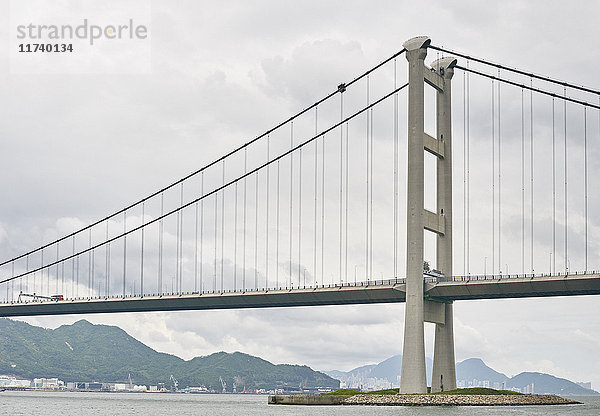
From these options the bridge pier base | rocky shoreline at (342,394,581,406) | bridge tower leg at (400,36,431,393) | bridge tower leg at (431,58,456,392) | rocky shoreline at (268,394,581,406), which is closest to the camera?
rocky shoreline at (342,394,581,406)

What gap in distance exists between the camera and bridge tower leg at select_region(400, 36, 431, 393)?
72.3m

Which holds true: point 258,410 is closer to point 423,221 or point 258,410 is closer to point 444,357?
point 444,357

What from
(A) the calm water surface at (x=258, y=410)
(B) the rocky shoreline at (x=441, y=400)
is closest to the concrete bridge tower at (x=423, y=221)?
(B) the rocky shoreline at (x=441, y=400)

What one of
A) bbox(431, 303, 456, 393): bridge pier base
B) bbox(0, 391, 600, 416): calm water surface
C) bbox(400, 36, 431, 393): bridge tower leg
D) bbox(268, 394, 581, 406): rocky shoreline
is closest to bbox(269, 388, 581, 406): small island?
bbox(268, 394, 581, 406): rocky shoreline

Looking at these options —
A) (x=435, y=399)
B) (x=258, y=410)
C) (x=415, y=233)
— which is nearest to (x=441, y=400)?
(x=435, y=399)

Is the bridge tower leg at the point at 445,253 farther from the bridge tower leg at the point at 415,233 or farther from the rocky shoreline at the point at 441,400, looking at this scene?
the rocky shoreline at the point at 441,400

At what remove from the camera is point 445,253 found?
79.1m

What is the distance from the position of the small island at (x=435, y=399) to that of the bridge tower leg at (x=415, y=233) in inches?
67.3

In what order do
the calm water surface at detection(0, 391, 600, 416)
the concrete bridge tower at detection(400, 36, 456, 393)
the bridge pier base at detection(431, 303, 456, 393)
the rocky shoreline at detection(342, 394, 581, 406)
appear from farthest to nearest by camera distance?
1. the bridge pier base at detection(431, 303, 456, 393)
2. the concrete bridge tower at detection(400, 36, 456, 393)
3. the rocky shoreline at detection(342, 394, 581, 406)
4. the calm water surface at detection(0, 391, 600, 416)

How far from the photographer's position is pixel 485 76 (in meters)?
81.9

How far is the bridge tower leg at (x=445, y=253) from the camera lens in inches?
3083

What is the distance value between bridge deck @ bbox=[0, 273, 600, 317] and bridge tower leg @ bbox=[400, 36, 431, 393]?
269cm

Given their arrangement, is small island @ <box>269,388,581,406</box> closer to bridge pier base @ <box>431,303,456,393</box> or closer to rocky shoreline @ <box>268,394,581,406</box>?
rocky shoreline @ <box>268,394,581,406</box>

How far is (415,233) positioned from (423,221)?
5.85 ft
